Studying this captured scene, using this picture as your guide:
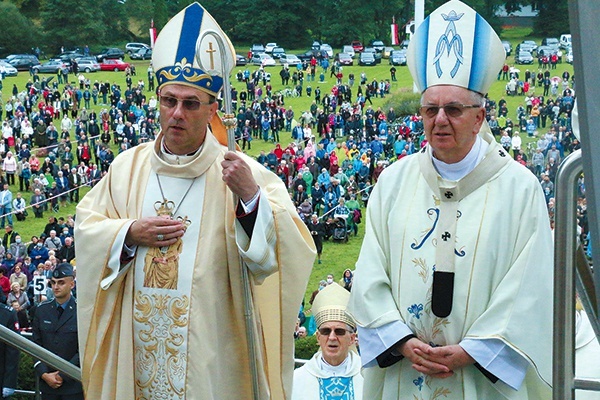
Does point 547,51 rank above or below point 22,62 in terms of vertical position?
above

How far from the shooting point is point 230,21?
59.6 m

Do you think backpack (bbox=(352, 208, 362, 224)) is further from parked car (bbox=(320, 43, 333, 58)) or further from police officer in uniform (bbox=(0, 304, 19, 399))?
parked car (bbox=(320, 43, 333, 58))

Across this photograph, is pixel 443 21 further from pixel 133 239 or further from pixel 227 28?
pixel 227 28

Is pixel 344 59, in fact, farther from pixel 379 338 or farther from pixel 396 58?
pixel 379 338

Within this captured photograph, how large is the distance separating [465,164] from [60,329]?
11.3ft

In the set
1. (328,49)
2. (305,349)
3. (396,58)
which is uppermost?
(328,49)

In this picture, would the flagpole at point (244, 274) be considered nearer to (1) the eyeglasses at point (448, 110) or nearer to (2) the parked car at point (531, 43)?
(1) the eyeglasses at point (448, 110)

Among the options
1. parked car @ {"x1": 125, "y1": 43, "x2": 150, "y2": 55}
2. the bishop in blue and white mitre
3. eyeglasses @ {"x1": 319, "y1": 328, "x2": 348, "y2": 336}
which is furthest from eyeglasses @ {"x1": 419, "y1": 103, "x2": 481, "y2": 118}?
parked car @ {"x1": 125, "y1": 43, "x2": 150, "y2": 55}

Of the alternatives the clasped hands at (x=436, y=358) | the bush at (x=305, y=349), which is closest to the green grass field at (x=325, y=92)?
the bush at (x=305, y=349)

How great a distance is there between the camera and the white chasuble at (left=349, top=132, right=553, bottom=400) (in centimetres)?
338

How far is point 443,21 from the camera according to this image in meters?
3.72

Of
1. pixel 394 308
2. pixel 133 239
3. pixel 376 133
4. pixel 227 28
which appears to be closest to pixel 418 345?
pixel 394 308

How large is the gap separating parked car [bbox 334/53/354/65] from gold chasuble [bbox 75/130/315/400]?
53.7 m

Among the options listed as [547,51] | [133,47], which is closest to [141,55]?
[133,47]
